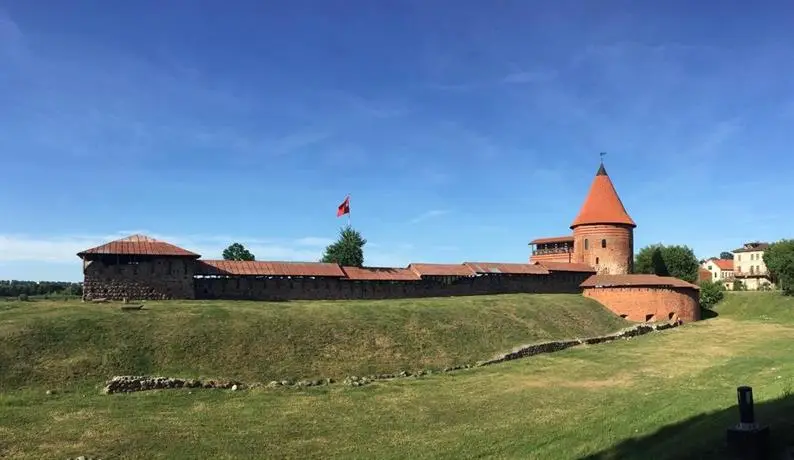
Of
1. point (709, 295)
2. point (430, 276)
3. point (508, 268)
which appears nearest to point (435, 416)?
point (430, 276)

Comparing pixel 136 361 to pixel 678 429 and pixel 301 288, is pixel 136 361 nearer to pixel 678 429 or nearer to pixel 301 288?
Answer: pixel 301 288

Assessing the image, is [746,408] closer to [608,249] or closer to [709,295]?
[608,249]

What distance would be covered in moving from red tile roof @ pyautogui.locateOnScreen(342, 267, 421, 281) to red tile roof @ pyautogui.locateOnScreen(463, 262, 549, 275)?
5503 mm

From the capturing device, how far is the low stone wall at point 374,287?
31969 millimetres

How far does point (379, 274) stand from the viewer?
37.2 metres

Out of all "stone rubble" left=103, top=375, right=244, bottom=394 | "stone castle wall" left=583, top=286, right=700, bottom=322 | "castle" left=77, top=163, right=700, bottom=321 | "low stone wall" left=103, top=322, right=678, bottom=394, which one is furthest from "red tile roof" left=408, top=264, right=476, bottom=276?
"stone rubble" left=103, top=375, right=244, bottom=394

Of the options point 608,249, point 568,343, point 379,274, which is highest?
point 608,249

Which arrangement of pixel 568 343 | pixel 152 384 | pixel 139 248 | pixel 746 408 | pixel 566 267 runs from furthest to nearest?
pixel 566 267 → pixel 568 343 → pixel 139 248 → pixel 152 384 → pixel 746 408

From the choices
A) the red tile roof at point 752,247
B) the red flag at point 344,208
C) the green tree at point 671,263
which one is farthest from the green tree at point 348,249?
the red tile roof at point 752,247

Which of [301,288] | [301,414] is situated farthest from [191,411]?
[301,288]

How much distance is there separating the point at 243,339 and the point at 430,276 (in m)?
17.6

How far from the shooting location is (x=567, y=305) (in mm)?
39031

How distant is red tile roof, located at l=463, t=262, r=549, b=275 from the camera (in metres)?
42.0

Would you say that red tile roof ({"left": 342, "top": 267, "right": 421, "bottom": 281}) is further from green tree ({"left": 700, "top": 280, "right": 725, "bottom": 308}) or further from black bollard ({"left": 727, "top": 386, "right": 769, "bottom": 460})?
green tree ({"left": 700, "top": 280, "right": 725, "bottom": 308})
